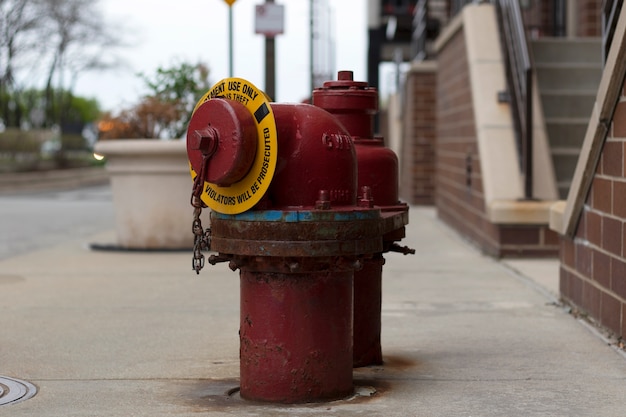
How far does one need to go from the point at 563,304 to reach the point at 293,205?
3.65 m

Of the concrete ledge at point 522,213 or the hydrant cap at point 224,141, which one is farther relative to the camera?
the concrete ledge at point 522,213

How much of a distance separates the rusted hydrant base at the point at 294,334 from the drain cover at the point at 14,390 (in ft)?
3.39

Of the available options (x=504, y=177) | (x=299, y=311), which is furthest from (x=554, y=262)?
(x=299, y=311)

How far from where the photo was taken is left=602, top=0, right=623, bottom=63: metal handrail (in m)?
7.73

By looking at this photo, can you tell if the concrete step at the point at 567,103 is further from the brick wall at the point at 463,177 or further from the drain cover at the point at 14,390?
the drain cover at the point at 14,390

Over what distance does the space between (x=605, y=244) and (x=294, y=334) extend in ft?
9.17

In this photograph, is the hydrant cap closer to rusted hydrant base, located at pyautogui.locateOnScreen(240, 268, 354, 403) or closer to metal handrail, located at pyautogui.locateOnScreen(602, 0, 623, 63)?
rusted hydrant base, located at pyautogui.locateOnScreen(240, 268, 354, 403)

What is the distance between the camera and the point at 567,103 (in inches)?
477

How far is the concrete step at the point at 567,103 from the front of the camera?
1205 centimetres

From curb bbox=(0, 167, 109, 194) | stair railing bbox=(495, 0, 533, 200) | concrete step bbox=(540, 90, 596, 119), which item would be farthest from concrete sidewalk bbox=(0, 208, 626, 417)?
curb bbox=(0, 167, 109, 194)

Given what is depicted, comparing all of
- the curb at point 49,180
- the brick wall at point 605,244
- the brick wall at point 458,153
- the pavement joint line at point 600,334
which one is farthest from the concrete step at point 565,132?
the curb at point 49,180

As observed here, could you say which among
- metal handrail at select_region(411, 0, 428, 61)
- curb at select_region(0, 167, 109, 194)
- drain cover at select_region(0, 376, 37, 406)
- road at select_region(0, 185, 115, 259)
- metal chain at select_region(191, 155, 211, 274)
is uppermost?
metal handrail at select_region(411, 0, 428, 61)

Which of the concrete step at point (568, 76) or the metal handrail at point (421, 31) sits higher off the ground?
the metal handrail at point (421, 31)

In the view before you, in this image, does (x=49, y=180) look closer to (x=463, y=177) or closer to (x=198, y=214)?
(x=463, y=177)
